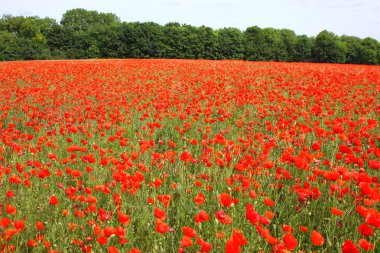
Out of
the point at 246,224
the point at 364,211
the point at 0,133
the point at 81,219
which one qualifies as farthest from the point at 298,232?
the point at 0,133

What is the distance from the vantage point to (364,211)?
2551mm

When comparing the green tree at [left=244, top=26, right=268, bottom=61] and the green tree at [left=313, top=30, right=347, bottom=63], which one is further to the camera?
the green tree at [left=244, top=26, right=268, bottom=61]

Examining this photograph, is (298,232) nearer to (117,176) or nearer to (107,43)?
(117,176)

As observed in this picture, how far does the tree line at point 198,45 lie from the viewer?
46594mm

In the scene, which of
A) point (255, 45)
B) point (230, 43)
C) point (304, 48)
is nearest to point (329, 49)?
point (304, 48)

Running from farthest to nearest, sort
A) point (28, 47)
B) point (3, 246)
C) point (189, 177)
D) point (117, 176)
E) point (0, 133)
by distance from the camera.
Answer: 1. point (28, 47)
2. point (0, 133)
3. point (189, 177)
4. point (117, 176)
5. point (3, 246)

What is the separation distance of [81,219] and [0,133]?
3522 millimetres

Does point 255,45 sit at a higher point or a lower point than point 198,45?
higher

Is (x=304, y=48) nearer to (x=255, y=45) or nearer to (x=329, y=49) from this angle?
(x=329, y=49)

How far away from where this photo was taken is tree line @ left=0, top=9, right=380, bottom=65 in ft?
153

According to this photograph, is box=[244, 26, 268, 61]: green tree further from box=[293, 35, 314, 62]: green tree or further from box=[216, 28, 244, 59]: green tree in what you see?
box=[293, 35, 314, 62]: green tree

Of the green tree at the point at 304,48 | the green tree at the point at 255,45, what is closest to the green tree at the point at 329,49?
the green tree at the point at 304,48

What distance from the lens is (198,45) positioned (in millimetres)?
46625

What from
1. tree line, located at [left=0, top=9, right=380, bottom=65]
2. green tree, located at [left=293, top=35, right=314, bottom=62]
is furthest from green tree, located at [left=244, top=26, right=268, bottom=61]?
A: green tree, located at [left=293, top=35, right=314, bottom=62]
